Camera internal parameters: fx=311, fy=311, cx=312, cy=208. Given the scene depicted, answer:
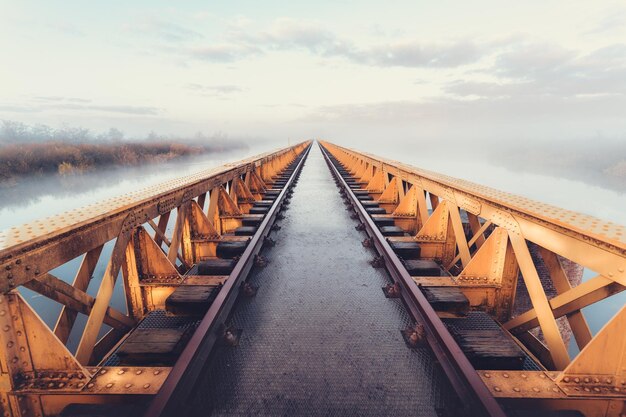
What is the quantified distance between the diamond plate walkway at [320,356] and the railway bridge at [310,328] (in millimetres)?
14

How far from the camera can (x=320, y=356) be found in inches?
102

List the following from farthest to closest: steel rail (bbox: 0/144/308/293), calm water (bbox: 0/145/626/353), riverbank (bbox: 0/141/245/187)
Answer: riverbank (bbox: 0/141/245/187)
calm water (bbox: 0/145/626/353)
steel rail (bbox: 0/144/308/293)

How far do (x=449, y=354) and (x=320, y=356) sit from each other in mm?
1011

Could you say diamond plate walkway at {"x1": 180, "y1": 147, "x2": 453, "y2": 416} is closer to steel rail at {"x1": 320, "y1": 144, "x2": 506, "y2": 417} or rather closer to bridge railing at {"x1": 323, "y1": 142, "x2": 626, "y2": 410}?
steel rail at {"x1": 320, "y1": 144, "x2": 506, "y2": 417}

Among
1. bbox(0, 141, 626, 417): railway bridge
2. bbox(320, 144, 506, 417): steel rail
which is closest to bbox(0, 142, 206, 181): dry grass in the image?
bbox(0, 141, 626, 417): railway bridge

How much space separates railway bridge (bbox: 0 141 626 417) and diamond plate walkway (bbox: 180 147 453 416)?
0.01m

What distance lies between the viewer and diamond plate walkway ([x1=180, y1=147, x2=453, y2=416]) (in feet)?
7.08

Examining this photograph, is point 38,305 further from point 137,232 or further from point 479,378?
point 479,378

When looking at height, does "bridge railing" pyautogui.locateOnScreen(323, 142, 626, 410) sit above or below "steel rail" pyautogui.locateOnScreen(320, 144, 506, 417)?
above

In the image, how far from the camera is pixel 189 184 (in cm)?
439

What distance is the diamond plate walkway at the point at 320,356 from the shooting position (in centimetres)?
216

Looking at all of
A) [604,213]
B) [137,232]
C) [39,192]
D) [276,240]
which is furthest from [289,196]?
[604,213]

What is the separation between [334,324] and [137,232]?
7.49 feet

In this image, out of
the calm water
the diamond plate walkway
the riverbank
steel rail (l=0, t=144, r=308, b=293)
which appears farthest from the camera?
the riverbank
